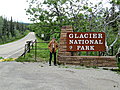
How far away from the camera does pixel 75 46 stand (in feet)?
31.4

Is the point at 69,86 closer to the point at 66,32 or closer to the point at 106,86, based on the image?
the point at 106,86

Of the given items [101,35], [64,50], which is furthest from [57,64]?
[101,35]

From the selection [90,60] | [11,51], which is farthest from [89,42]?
[11,51]

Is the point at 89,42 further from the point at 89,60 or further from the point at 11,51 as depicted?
the point at 11,51

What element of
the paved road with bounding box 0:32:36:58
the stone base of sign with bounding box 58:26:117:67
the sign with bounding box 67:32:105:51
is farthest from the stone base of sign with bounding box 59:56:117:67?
the paved road with bounding box 0:32:36:58

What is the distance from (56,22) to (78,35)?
742cm

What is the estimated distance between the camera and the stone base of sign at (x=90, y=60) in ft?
29.0

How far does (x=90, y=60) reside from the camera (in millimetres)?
9000

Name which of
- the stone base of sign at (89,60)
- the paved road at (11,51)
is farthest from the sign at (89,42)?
the paved road at (11,51)

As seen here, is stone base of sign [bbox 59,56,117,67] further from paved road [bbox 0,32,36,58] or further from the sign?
paved road [bbox 0,32,36,58]

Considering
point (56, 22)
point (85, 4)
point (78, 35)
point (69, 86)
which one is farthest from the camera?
point (56, 22)

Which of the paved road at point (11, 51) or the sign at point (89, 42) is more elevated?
the sign at point (89, 42)

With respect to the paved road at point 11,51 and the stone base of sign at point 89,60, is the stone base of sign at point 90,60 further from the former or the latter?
the paved road at point 11,51

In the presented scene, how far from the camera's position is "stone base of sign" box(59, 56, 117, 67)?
8852mm
